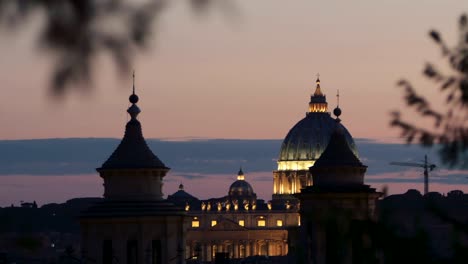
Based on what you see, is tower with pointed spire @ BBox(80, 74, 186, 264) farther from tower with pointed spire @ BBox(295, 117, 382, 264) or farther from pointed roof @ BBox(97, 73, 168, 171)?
tower with pointed spire @ BBox(295, 117, 382, 264)

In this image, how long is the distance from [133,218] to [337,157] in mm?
6913

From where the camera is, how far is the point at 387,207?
14.6 metres

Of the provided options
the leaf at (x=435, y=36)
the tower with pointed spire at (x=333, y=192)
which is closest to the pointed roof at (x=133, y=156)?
the tower with pointed spire at (x=333, y=192)

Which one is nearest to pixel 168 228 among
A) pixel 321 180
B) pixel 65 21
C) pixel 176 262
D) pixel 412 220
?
pixel 176 262

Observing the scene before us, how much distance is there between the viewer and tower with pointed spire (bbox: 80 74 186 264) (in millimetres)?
49750

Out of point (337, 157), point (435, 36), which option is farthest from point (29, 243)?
point (337, 157)

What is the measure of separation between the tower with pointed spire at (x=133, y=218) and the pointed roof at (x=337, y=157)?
4.49m

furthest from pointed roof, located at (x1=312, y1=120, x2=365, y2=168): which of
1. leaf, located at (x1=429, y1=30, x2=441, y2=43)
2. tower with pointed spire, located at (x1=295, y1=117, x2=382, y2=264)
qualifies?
leaf, located at (x1=429, y1=30, x2=441, y2=43)

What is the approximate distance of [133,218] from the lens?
50.1m

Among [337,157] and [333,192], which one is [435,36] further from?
[337,157]

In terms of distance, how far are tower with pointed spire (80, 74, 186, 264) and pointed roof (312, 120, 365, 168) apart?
449 centimetres

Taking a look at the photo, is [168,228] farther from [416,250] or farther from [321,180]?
[416,250]

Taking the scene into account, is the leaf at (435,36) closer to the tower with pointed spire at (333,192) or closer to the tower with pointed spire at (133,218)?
the tower with pointed spire at (333,192)

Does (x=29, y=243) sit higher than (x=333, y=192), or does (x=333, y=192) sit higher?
(x=333, y=192)
